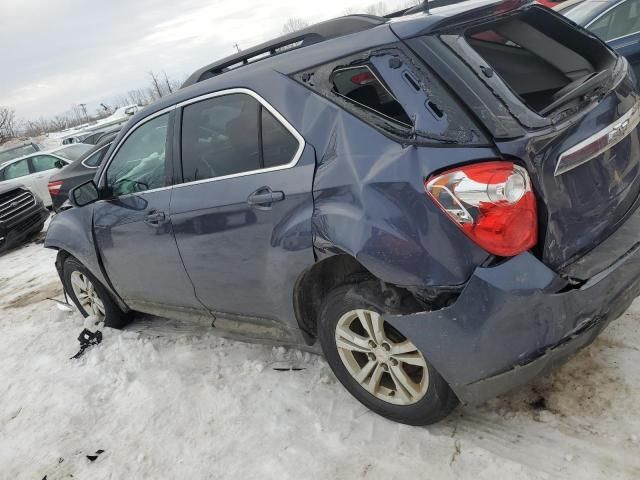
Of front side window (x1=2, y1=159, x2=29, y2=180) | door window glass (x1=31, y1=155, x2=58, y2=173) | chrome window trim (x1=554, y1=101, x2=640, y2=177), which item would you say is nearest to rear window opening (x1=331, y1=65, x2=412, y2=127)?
chrome window trim (x1=554, y1=101, x2=640, y2=177)

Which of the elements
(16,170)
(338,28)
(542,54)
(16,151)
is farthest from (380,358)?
(16,151)

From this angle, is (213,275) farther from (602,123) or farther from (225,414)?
(602,123)

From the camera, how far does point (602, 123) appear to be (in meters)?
2.21

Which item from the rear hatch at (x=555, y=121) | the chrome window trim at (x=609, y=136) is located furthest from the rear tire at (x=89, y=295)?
the chrome window trim at (x=609, y=136)

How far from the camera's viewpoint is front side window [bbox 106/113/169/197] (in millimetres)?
3318

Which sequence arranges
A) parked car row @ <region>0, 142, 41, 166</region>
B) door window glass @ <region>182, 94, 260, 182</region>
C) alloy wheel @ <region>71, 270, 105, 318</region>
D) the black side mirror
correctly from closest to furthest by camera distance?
door window glass @ <region>182, 94, 260, 182</region>
the black side mirror
alloy wheel @ <region>71, 270, 105, 318</region>
parked car row @ <region>0, 142, 41, 166</region>

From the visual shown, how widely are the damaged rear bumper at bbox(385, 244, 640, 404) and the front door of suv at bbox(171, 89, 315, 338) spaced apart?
2.45 ft

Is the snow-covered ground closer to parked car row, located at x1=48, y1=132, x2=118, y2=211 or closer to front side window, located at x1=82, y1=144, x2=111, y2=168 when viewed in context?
parked car row, located at x1=48, y1=132, x2=118, y2=211

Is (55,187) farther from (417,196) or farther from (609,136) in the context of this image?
(609,136)

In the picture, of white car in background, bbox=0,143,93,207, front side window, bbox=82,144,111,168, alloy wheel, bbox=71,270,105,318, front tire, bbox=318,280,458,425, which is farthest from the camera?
white car in background, bbox=0,143,93,207

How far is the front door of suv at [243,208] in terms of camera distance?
252 cm

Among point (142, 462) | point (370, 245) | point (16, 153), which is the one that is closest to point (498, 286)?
point (370, 245)

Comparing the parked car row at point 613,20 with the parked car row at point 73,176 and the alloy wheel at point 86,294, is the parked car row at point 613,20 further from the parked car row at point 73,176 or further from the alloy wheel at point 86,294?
the parked car row at point 73,176

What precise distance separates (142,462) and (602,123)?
2800mm
